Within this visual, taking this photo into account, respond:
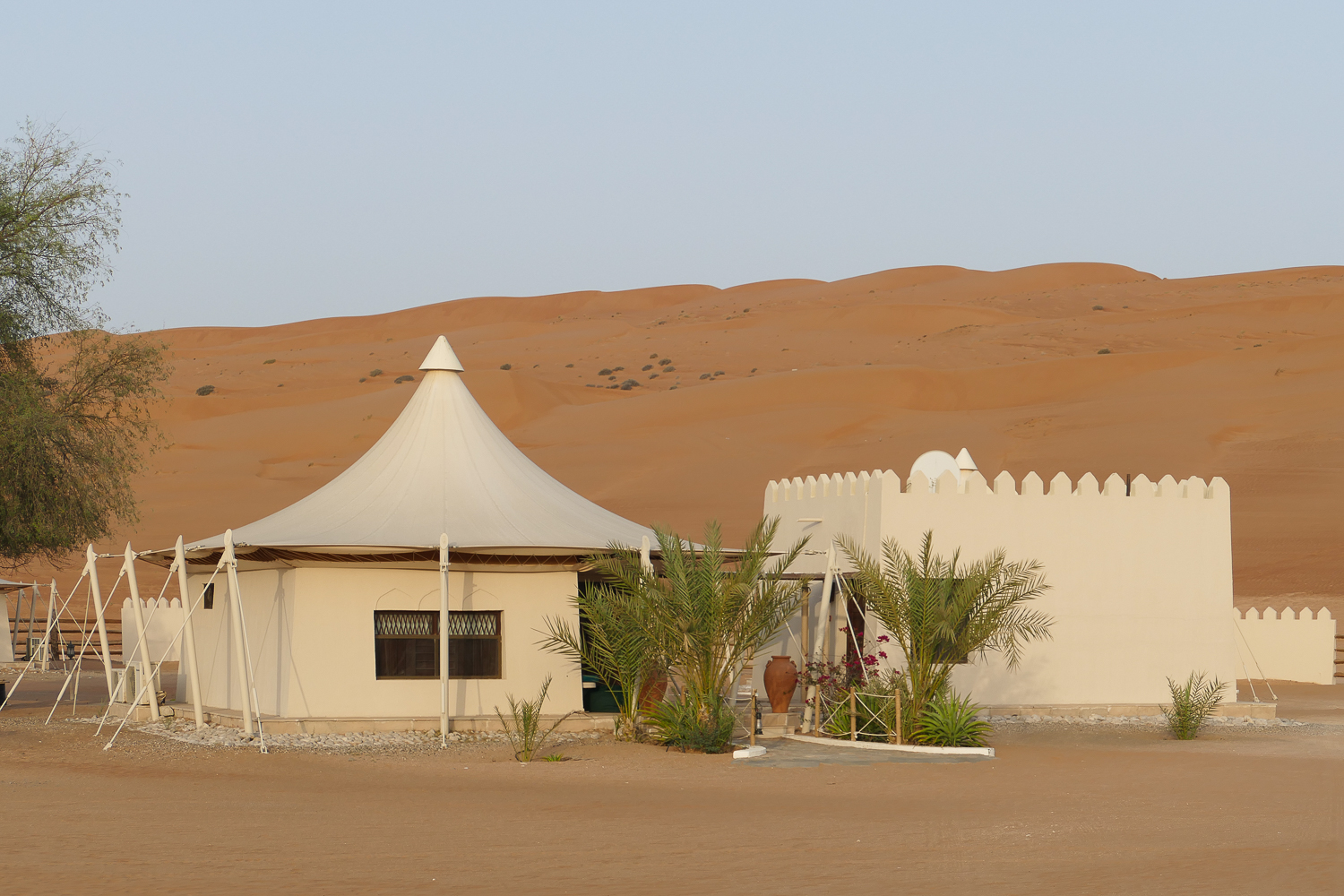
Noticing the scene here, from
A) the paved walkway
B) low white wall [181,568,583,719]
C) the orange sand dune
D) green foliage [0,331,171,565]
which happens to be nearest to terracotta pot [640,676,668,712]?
low white wall [181,568,583,719]

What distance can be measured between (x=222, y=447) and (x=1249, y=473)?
4492cm

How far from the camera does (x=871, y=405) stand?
64.2m

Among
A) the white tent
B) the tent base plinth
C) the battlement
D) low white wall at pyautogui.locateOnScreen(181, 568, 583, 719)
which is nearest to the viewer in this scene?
the tent base plinth

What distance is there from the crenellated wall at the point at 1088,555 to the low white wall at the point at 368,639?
14.1 ft

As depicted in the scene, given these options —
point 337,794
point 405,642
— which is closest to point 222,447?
point 405,642

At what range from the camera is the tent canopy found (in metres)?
18.4

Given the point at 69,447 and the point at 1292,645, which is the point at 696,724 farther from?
the point at 1292,645

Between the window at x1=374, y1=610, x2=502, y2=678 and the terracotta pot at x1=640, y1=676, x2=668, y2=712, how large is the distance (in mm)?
1921

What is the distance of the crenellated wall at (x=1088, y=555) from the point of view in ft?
68.0

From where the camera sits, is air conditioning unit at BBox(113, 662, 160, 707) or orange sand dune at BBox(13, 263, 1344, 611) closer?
air conditioning unit at BBox(113, 662, 160, 707)

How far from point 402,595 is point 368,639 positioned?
69 cm

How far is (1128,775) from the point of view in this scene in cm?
1522

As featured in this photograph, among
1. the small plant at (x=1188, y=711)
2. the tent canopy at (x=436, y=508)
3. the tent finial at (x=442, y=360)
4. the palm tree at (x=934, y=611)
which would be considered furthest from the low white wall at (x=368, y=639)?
the small plant at (x=1188, y=711)

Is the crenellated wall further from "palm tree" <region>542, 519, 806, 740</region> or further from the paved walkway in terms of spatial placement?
the paved walkway
